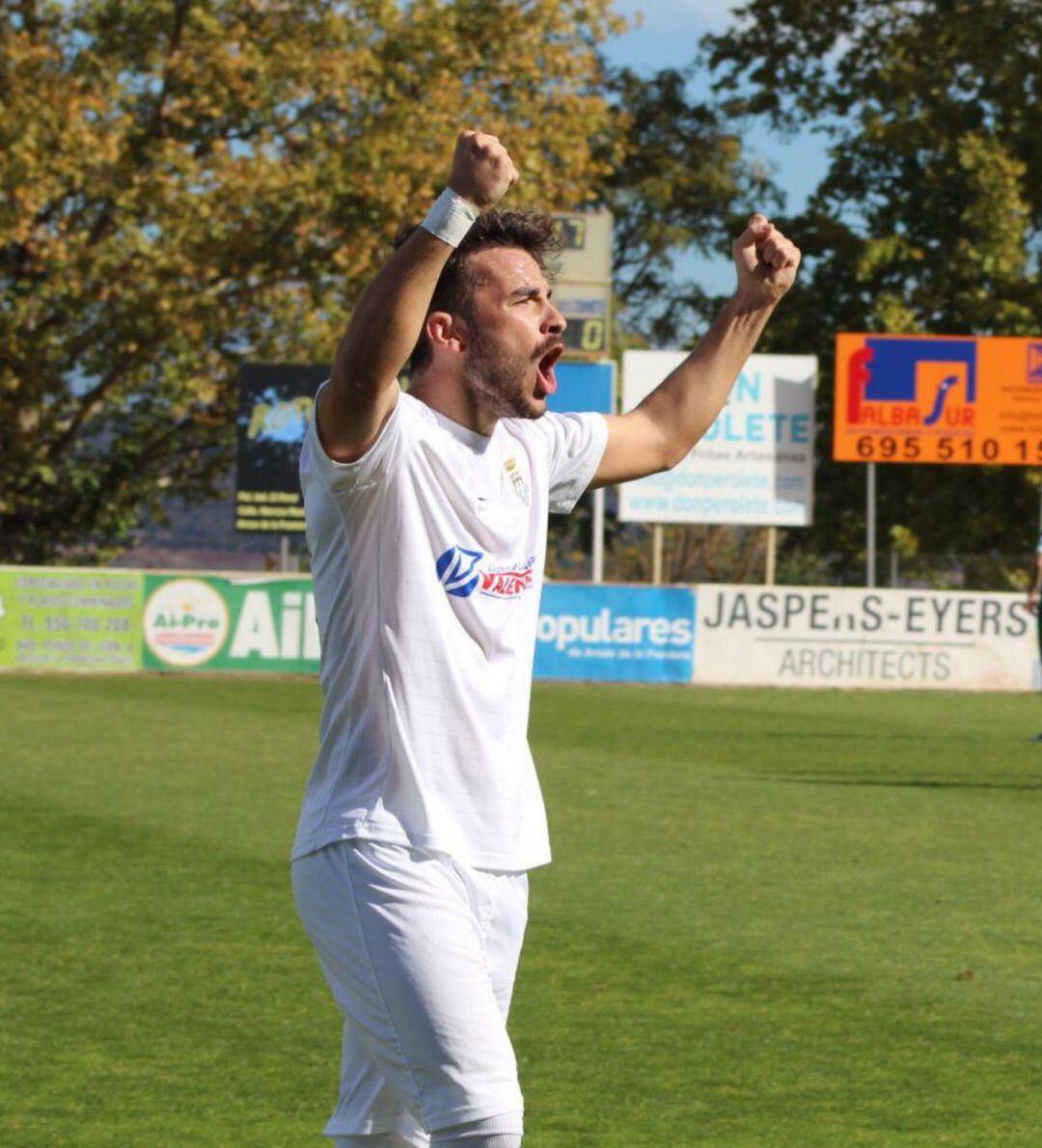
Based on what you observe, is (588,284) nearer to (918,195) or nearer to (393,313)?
(918,195)

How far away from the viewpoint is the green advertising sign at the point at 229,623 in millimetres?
28672

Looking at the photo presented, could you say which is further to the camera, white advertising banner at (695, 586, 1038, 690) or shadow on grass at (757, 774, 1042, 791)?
white advertising banner at (695, 586, 1038, 690)

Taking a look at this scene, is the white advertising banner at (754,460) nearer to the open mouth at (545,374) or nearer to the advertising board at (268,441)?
the advertising board at (268,441)

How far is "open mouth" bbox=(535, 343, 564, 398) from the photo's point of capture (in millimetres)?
3791

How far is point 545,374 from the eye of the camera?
381 centimetres

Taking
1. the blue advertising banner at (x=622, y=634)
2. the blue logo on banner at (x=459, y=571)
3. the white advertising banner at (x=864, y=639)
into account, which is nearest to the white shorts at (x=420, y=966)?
the blue logo on banner at (x=459, y=571)

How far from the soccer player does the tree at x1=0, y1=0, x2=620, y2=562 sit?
31102 mm

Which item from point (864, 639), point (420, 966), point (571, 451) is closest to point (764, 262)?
point (571, 451)

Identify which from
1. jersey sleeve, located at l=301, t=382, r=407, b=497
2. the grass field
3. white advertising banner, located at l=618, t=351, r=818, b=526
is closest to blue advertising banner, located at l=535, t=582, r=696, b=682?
white advertising banner, located at l=618, t=351, r=818, b=526

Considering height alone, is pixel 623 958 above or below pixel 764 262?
below

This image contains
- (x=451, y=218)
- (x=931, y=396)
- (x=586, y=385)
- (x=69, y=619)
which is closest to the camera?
(x=451, y=218)

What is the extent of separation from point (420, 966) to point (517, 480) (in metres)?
0.85

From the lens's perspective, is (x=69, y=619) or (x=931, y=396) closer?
(x=69, y=619)

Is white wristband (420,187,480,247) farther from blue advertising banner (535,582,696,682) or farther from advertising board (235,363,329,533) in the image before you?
advertising board (235,363,329,533)
